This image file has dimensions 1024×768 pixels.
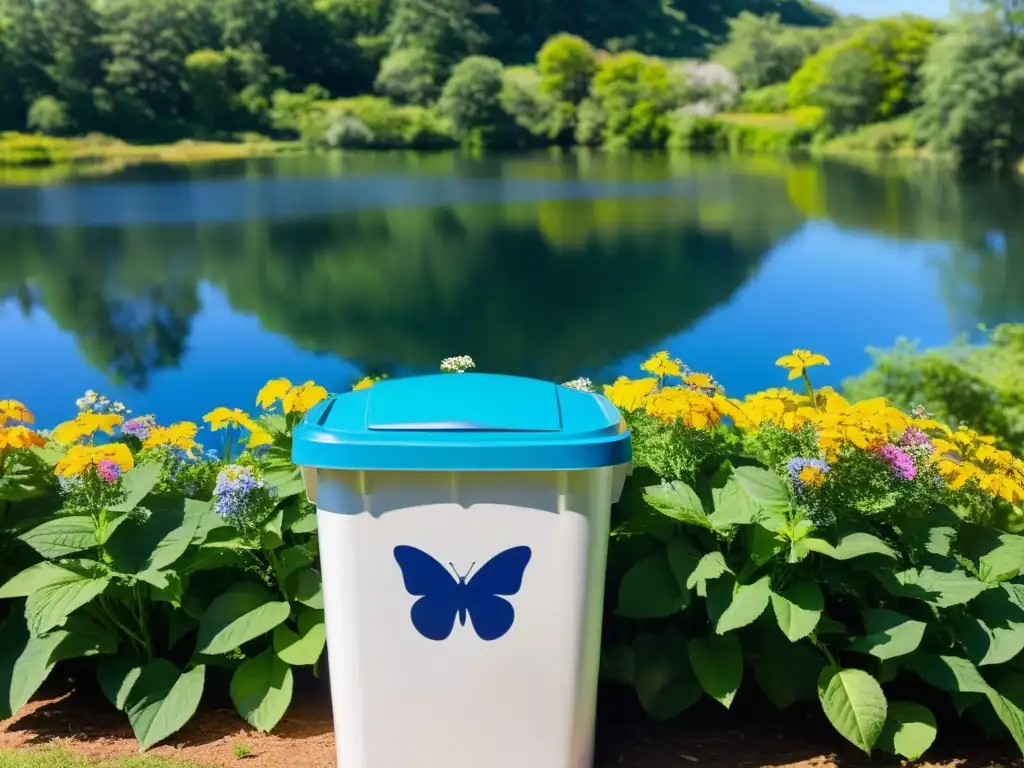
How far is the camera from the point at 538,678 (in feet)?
7.14

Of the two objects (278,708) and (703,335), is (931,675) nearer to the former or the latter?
(278,708)

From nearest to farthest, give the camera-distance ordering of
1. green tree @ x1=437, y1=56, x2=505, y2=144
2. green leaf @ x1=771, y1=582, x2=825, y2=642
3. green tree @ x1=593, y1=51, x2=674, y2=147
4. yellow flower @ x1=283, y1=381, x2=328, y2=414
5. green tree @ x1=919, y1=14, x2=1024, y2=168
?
green leaf @ x1=771, y1=582, x2=825, y2=642 → yellow flower @ x1=283, y1=381, x2=328, y2=414 → green tree @ x1=919, y1=14, x2=1024, y2=168 → green tree @ x1=437, y1=56, x2=505, y2=144 → green tree @ x1=593, y1=51, x2=674, y2=147

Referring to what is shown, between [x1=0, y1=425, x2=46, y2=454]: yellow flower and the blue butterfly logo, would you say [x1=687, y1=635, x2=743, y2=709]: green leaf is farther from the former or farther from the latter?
[x1=0, y1=425, x2=46, y2=454]: yellow flower

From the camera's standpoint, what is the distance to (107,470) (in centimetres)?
257

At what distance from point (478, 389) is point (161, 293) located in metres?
19.3

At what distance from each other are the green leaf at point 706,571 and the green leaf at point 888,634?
13.9 inches

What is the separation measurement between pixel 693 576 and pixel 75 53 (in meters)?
54.6

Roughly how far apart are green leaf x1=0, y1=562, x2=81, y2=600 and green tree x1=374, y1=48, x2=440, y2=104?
2277 inches

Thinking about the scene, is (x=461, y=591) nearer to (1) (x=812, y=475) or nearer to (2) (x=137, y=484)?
(1) (x=812, y=475)

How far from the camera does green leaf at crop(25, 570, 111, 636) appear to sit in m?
2.47

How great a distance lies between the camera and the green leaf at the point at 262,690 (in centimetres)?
261

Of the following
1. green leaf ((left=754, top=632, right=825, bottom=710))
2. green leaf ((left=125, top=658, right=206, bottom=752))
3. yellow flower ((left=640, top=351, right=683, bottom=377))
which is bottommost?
green leaf ((left=125, top=658, right=206, bottom=752))

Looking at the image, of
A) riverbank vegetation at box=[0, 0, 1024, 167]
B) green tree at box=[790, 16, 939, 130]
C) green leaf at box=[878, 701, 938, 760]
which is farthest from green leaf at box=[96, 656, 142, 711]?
green tree at box=[790, 16, 939, 130]

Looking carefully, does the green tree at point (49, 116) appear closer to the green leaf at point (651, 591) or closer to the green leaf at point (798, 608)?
the green leaf at point (651, 591)
